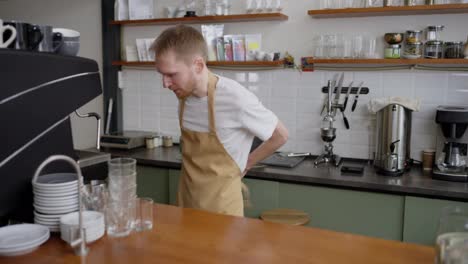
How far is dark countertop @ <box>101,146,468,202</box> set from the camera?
261cm

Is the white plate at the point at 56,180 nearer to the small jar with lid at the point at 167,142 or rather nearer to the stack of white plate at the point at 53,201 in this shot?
the stack of white plate at the point at 53,201

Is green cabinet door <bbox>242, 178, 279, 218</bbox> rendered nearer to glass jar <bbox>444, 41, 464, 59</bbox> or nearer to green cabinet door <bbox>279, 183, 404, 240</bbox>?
green cabinet door <bbox>279, 183, 404, 240</bbox>

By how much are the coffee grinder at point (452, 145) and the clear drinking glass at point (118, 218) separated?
6.64 feet

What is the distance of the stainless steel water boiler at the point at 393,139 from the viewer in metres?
2.97

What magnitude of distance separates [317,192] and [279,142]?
0.71 meters

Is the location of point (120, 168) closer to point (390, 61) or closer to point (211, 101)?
point (211, 101)

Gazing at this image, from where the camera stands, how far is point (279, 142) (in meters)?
2.34

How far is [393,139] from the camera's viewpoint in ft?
9.89

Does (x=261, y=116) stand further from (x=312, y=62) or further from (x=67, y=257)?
(x=312, y=62)

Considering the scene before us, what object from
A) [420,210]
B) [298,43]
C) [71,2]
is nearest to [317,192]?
[420,210]

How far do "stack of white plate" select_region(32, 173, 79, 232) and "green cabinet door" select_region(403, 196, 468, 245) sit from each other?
1.90 m

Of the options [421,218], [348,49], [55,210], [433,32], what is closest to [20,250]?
[55,210]

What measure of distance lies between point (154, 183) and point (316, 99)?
4.45 feet

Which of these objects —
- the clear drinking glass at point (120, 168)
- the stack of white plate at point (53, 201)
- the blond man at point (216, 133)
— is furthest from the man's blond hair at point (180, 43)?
the stack of white plate at point (53, 201)
